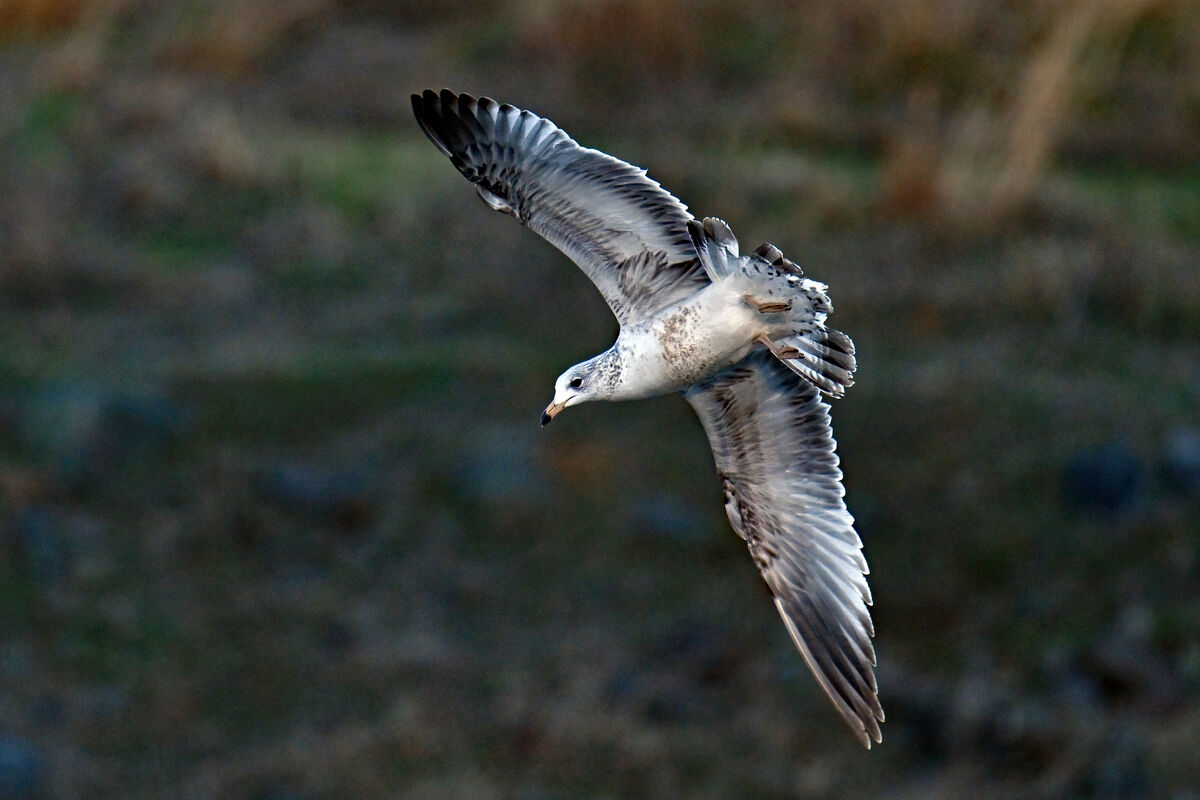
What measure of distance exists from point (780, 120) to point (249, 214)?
12.5ft

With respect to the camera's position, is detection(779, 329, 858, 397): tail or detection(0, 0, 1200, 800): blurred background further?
detection(0, 0, 1200, 800): blurred background

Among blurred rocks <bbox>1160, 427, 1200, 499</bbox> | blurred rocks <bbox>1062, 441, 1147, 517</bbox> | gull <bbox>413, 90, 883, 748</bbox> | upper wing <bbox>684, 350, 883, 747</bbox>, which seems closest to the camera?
gull <bbox>413, 90, 883, 748</bbox>

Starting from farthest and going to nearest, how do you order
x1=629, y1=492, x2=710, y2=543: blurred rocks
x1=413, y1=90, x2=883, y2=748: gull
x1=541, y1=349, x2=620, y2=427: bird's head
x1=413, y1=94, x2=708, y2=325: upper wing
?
x1=629, y1=492, x2=710, y2=543: blurred rocks < x1=413, y1=94, x2=708, y2=325: upper wing < x1=541, y1=349, x2=620, y2=427: bird's head < x1=413, y1=90, x2=883, y2=748: gull

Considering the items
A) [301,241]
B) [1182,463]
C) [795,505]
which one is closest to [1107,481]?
[1182,463]

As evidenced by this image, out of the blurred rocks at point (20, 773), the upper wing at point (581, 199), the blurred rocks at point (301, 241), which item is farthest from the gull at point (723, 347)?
the blurred rocks at point (301, 241)

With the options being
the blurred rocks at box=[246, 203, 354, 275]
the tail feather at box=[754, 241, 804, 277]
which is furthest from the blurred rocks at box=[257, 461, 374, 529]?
the tail feather at box=[754, 241, 804, 277]

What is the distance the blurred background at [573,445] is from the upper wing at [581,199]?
16.9 feet

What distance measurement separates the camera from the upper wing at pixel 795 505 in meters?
5.81

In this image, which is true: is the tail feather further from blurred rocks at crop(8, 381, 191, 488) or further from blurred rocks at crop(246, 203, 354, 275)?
blurred rocks at crop(246, 203, 354, 275)

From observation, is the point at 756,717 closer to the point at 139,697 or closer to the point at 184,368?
the point at 139,697

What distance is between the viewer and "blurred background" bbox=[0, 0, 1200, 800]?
10375 mm

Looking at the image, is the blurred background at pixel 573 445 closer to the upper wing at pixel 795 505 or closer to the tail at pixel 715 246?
the upper wing at pixel 795 505

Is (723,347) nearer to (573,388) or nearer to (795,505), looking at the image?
(573,388)

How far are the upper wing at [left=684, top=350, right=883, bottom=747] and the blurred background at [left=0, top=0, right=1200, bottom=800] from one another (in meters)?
4.38
